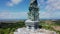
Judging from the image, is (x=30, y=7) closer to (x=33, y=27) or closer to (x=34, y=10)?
(x=34, y=10)

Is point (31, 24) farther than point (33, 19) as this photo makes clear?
No

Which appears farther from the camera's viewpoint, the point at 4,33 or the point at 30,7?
the point at 4,33

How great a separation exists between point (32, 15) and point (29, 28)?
Answer: 159cm

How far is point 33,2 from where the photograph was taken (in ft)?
73.4

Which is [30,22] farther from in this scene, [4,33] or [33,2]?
[4,33]

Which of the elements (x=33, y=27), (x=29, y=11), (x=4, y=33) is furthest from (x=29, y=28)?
(x=4, y=33)

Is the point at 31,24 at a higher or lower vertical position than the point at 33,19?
lower

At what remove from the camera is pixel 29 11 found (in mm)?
22500

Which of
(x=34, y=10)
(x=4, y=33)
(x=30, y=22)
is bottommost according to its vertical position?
(x=4, y=33)

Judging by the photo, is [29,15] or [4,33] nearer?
[29,15]

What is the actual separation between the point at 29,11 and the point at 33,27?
2.11 meters

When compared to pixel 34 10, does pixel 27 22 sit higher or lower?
lower

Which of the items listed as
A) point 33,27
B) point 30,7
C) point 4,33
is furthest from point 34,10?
point 4,33

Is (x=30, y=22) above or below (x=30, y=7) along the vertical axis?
below
